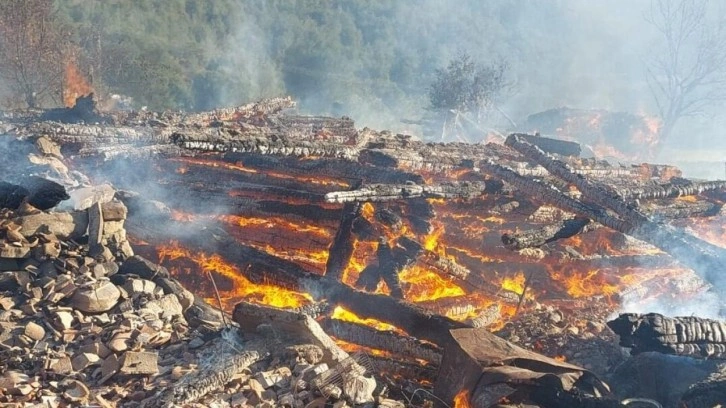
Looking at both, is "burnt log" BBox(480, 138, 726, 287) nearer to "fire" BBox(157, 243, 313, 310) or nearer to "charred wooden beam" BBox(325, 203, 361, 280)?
"charred wooden beam" BBox(325, 203, 361, 280)

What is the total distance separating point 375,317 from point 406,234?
2673 mm

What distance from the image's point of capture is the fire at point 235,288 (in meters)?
7.38

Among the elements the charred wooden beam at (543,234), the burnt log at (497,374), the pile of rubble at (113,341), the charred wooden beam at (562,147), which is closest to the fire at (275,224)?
the pile of rubble at (113,341)

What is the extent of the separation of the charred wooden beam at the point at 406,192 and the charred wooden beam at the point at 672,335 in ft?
14.4

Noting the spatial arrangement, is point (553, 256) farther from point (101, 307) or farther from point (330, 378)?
point (101, 307)

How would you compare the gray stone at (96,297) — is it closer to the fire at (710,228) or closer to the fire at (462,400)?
the fire at (462,400)

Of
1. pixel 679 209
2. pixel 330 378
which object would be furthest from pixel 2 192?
pixel 679 209

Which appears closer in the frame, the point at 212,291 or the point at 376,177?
the point at 212,291

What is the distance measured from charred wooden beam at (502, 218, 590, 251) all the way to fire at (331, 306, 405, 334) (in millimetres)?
2533

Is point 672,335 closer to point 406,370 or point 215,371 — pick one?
point 406,370

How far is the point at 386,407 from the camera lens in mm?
4387

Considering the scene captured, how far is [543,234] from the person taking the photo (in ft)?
27.5

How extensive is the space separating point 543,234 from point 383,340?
3974mm

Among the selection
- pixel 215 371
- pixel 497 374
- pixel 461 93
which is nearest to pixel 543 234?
pixel 497 374
